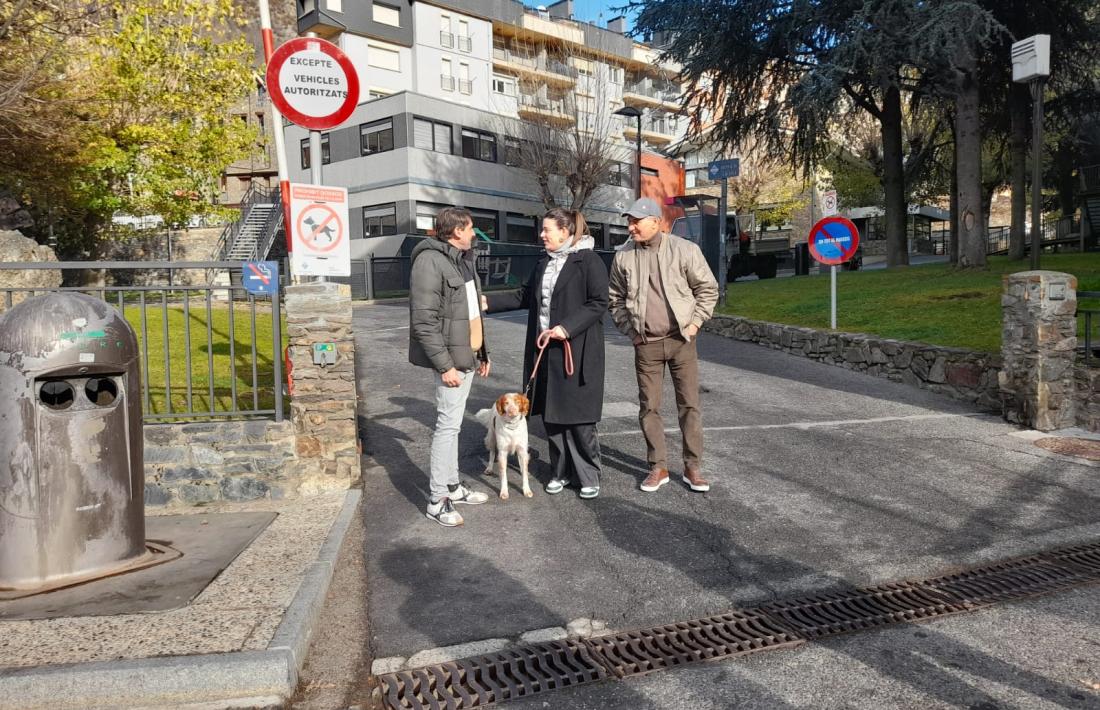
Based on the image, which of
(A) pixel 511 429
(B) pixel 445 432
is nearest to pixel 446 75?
(A) pixel 511 429

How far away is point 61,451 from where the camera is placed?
3842 millimetres

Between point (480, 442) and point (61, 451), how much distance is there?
145 inches

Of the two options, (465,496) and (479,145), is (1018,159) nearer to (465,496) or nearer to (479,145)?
(465,496)

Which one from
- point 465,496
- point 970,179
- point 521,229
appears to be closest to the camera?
point 465,496

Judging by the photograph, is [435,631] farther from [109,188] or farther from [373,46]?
[373,46]

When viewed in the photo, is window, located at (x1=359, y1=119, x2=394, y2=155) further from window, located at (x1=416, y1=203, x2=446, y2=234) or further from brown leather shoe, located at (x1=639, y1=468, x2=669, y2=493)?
brown leather shoe, located at (x1=639, y1=468, x2=669, y2=493)

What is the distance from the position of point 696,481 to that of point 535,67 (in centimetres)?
4142

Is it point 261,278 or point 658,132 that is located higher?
point 658,132

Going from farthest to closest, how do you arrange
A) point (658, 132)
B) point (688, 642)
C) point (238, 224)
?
point (658, 132) < point (238, 224) < point (688, 642)

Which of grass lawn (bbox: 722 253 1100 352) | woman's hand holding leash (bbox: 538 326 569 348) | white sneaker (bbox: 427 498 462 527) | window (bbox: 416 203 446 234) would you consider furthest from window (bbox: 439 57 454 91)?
white sneaker (bbox: 427 498 462 527)

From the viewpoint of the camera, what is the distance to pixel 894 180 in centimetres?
2166

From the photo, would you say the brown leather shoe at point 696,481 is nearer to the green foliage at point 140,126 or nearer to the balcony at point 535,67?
the green foliage at point 140,126

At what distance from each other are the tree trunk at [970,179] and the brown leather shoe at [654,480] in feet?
47.0

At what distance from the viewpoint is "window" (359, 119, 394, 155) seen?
34781 mm
